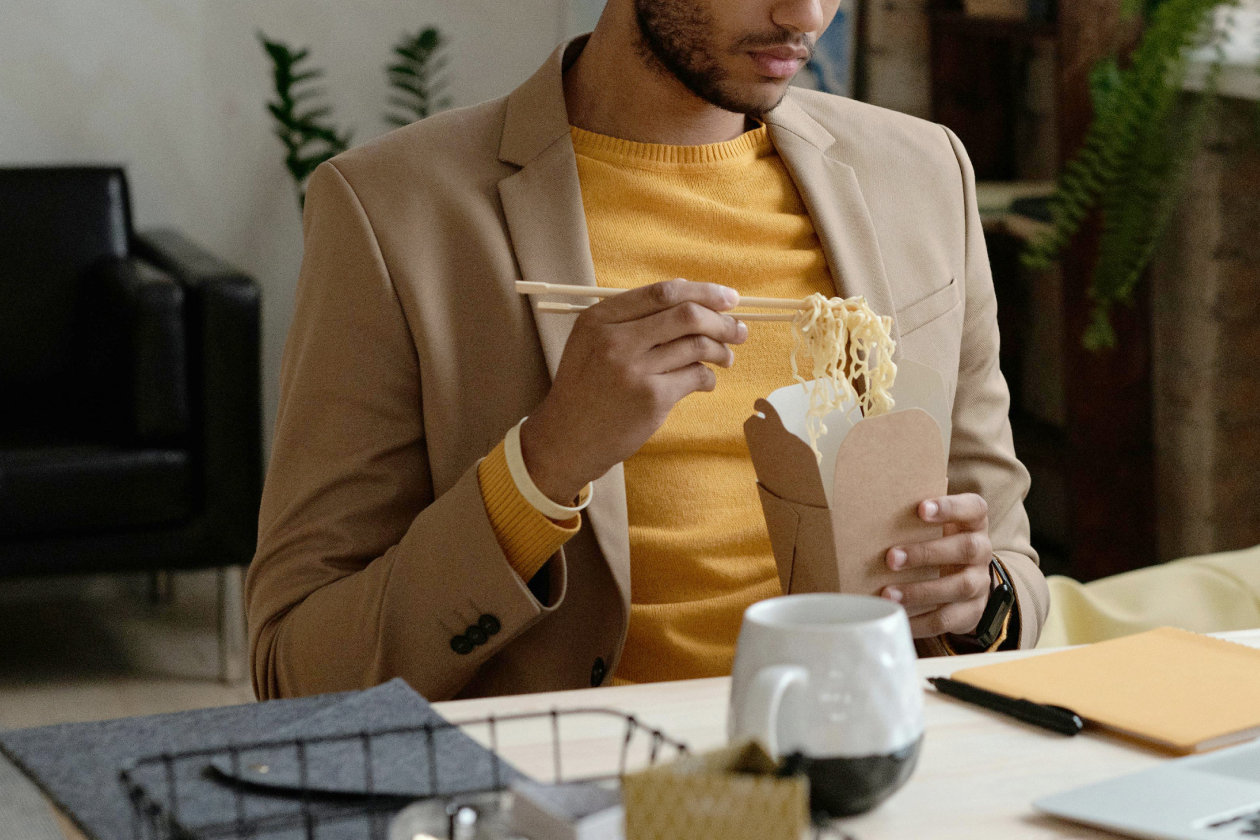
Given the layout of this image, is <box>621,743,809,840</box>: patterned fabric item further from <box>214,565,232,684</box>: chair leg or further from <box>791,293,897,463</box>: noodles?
<box>214,565,232,684</box>: chair leg

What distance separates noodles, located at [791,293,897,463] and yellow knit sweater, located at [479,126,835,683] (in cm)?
15

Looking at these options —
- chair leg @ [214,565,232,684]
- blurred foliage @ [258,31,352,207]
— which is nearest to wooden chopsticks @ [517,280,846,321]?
chair leg @ [214,565,232,684]

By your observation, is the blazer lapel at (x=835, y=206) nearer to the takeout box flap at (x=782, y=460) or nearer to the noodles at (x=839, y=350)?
the noodles at (x=839, y=350)

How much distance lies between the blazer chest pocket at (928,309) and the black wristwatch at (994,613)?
0.27m

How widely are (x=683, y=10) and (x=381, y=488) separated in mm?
521

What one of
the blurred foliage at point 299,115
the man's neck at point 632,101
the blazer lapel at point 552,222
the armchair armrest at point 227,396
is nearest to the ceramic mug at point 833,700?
the blazer lapel at point 552,222

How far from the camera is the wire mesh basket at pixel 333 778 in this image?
604 millimetres

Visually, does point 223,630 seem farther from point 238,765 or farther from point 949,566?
point 238,765

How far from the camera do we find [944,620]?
42.1 inches

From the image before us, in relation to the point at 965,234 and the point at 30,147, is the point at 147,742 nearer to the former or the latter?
the point at 965,234

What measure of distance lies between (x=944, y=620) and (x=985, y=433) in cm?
36

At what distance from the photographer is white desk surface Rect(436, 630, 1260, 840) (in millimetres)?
651

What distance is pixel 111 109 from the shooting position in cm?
365

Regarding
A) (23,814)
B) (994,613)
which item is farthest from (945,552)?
(23,814)
